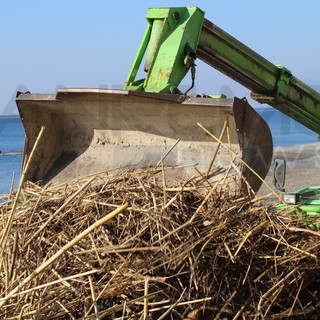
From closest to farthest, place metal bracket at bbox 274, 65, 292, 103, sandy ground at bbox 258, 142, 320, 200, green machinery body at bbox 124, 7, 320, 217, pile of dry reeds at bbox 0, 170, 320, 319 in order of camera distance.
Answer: pile of dry reeds at bbox 0, 170, 320, 319, green machinery body at bbox 124, 7, 320, 217, metal bracket at bbox 274, 65, 292, 103, sandy ground at bbox 258, 142, 320, 200

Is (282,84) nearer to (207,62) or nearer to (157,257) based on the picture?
(207,62)

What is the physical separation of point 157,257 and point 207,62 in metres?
3.38

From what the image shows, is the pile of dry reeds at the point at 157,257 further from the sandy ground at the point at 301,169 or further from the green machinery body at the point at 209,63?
the sandy ground at the point at 301,169

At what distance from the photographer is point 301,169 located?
58.2 feet

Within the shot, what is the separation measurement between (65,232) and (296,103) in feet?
13.1

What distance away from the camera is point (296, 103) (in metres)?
6.98

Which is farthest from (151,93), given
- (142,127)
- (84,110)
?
(84,110)

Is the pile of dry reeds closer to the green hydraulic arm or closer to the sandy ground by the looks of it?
the green hydraulic arm

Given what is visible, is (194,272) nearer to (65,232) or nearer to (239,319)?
(239,319)

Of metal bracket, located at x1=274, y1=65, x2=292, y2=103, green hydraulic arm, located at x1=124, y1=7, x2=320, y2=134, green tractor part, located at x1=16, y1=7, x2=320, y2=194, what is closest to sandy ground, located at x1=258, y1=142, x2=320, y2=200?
green hydraulic arm, located at x1=124, y1=7, x2=320, y2=134

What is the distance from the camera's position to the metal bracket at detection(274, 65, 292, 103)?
6.78 m

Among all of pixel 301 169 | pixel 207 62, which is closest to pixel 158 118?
pixel 207 62

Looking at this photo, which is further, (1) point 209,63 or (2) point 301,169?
(2) point 301,169

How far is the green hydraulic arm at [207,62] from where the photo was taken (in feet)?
18.2
